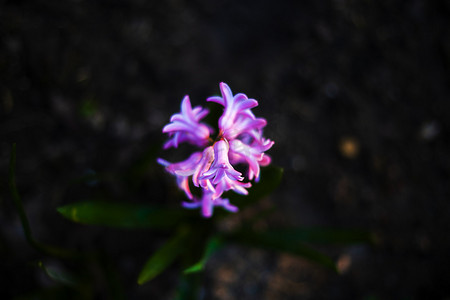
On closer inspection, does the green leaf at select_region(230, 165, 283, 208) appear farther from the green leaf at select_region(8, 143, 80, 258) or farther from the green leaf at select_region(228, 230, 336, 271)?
the green leaf at select_region(8, 143, 80, 258)

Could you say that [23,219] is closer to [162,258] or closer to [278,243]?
[162,258]

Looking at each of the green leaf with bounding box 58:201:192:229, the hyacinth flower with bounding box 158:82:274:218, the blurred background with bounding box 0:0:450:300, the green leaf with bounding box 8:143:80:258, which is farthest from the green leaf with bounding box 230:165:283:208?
the green leaf with bounding box 8:143:80:258

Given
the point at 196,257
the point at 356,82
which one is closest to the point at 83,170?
the point at 196,257

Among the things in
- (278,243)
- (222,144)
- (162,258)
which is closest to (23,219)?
(162,258)

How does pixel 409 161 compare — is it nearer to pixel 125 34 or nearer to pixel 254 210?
pixel 254 210

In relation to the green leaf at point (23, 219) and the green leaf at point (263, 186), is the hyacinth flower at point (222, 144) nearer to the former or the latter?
the green leaf at point (263, 186)

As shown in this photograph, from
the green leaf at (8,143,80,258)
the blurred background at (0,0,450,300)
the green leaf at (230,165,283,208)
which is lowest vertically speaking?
the green leaf at (8,143,80,258)

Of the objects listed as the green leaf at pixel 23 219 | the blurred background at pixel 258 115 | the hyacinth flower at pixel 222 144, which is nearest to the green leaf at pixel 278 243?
the blurred background at pixel 258 115
